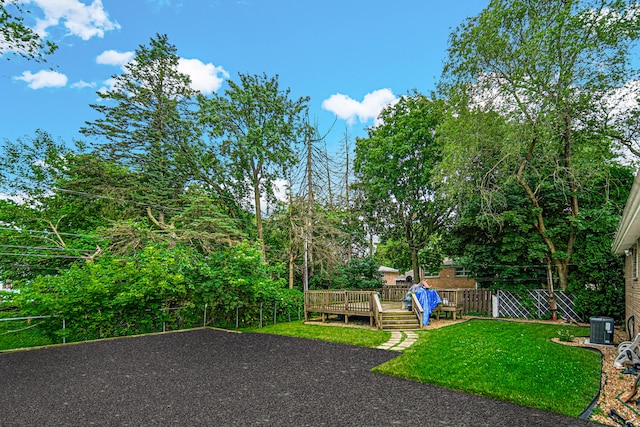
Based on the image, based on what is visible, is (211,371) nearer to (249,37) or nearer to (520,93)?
(520,93)

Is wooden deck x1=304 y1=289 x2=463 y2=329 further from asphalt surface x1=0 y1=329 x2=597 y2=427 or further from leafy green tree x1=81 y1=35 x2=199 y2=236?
leafy green tree x1=81 y1=35 x2=199 y2=236

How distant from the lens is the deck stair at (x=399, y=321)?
10.1m

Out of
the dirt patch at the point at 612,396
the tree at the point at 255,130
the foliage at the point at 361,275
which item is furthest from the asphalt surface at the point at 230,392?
the tree at the point at 255,130

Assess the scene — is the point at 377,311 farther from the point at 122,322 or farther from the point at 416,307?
the point at 122,322

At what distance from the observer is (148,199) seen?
47.6 feet

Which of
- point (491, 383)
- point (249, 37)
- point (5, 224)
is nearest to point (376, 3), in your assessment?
point (249, 37)

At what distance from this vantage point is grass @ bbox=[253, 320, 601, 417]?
425 centimetres

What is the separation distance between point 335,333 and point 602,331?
625cm

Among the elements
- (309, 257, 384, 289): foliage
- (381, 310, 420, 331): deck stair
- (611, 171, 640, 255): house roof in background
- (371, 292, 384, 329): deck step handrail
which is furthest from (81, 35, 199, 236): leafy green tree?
(611, 171, 640, 255): house roof in background

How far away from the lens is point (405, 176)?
17.9 metres

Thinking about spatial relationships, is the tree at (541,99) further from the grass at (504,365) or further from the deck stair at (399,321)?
the deck stair at (399,321)

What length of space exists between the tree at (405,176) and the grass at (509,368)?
998 centimetres

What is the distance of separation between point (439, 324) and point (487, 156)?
6.50 meters

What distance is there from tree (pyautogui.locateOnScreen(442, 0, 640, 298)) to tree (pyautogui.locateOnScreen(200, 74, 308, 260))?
27.0 ft
